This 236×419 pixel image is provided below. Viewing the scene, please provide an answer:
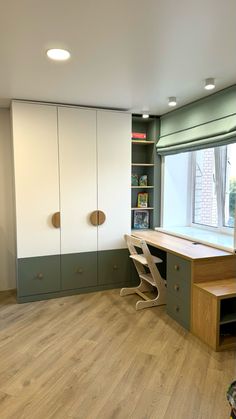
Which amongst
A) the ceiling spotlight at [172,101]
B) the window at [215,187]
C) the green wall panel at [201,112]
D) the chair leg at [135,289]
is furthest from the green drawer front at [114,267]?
the ceiling spotlight at [172,101]

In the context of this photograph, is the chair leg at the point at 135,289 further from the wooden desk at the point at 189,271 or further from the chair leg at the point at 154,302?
the wooden desk at the point at 189,271

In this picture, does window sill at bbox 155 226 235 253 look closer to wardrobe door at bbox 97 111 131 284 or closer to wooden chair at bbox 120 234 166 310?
wooden chair at bbox 120 234 166 310

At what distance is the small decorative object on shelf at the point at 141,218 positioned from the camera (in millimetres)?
4363

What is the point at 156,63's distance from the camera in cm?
232

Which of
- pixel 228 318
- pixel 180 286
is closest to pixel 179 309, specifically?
pixel 180 286

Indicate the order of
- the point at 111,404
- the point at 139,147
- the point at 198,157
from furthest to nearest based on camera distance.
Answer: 1. the point at 139,147
2. the point at 198,157
3. the point at 111,404

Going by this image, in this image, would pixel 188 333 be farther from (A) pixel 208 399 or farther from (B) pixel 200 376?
(A) pixel 208 399

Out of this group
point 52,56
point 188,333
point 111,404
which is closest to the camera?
point 111,404

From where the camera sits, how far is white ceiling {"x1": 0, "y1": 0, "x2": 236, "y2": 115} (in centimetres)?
162

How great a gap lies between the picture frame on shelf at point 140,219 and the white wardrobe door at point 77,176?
79 centimetres

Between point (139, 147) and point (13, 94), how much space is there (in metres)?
1.92

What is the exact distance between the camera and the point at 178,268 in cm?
300

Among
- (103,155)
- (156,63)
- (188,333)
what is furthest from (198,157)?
(188,333)

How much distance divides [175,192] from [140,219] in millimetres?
632
